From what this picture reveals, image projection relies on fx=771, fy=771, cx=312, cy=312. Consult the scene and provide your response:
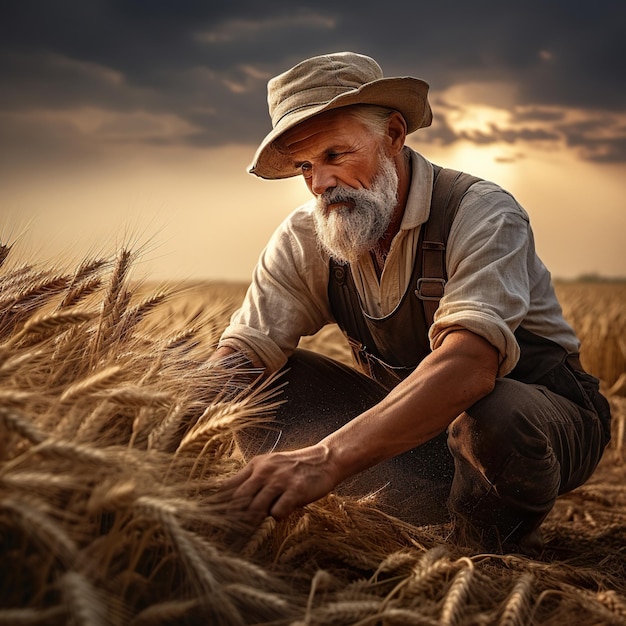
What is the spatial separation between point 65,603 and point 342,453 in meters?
0.90

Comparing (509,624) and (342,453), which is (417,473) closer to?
(342,453)

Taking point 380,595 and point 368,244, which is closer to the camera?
point 380,595

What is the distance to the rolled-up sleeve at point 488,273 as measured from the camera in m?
2.40

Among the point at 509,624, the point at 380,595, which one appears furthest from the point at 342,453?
the point at 509,624

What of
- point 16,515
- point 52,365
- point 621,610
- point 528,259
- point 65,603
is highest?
point 528,259

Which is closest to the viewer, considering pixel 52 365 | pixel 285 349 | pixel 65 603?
pixel 65 603

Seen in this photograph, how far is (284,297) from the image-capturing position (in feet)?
10.4

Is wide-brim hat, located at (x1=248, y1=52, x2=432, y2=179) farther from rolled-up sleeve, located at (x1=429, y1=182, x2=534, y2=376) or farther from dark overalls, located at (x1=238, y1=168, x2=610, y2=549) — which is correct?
dark overalls, located at (x1=238, y1=168, x2=610, y2=549)

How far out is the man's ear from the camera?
3025mm

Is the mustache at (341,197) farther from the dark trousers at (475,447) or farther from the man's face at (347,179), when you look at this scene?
the dark trousers at (475,447)

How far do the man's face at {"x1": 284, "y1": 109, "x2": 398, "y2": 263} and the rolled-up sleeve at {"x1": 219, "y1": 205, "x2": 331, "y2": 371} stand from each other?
26cm

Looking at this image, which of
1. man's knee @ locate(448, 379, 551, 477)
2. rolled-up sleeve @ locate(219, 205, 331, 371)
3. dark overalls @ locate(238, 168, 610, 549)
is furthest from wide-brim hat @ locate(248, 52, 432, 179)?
man's knee @ locate(448, 379, 551, 477)

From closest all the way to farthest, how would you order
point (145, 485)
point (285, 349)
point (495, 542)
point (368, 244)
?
point (145, 485) → point (495, 542) → point (368, 244) → point (285, 349)

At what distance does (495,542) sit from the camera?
2.73 metres
